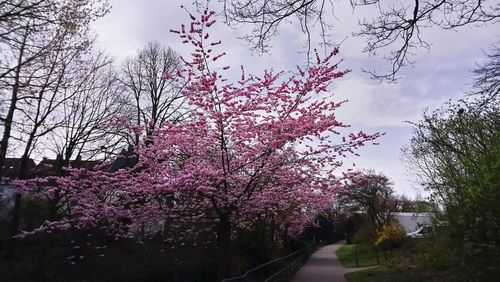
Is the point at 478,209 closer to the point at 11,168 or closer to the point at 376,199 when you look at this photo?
the point at 11,168

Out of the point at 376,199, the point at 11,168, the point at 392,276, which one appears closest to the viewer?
the point at 392,276

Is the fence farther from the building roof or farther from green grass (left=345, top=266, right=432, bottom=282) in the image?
the building roof

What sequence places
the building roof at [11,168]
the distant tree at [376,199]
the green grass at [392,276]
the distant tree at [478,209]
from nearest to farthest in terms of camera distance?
1. the distant tree at [478,209]
2. the green grass at [392,276]
3. the building roof at [11,168]
4. the distant tree at [376,199]

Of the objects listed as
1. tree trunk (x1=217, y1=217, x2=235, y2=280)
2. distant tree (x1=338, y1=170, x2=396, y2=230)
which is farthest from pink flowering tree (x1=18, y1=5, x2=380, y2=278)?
distant tree (x1=338, y1=170, x2=396, y2=230)

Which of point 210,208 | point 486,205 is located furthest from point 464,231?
point 210,208

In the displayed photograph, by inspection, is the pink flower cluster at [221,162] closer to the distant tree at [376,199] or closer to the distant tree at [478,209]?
the distant tree at [478,209]

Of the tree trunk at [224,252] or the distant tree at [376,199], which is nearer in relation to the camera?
the tree trunk at [224,252]

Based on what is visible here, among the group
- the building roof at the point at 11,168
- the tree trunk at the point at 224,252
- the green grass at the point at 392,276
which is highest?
the building roof at the point at 11,168

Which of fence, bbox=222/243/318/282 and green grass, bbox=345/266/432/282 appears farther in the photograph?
green grass, bbox=345/266/432/282

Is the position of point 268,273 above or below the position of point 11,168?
below

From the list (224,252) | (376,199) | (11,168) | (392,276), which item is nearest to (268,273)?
(224,252)

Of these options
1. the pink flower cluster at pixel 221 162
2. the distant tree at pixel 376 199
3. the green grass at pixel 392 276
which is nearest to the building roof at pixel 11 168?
the pink flower cluster at pixel 221 162

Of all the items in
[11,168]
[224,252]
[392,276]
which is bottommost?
[392,276]

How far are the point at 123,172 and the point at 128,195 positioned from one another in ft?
2.44
